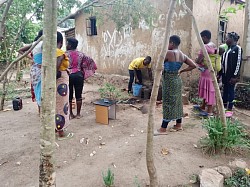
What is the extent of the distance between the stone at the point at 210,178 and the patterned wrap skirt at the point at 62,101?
7.02 ft

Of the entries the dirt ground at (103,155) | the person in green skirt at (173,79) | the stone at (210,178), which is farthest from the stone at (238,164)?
the person in green skirt at (173,79)

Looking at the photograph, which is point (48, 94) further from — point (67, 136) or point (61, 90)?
point (67, 136)

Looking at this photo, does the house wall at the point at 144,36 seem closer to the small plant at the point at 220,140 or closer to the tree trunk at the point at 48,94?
the small plant at the point at 220,140

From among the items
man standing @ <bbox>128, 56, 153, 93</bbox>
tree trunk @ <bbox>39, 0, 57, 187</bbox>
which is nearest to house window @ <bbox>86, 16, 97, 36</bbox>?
man standing @ <bbox>128, 56, 153, 93</bbox>

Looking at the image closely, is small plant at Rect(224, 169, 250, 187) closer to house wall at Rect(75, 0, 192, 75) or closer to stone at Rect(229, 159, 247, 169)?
stone at Rect(229, 159, 247, 169)

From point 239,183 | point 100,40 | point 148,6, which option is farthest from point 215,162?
point 100,40

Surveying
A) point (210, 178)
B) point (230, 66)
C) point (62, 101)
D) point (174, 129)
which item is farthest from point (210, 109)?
point (62, 101)

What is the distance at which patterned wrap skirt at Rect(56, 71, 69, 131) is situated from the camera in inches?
140


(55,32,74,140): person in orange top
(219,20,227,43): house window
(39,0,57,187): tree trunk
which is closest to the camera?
(39,0,57,187): tree trunk

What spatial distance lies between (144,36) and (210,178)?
5602mm

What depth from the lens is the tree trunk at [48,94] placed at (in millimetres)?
1621

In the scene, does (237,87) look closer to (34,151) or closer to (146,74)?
(146,74)

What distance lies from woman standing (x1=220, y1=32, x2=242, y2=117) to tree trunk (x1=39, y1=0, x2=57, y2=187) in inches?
155

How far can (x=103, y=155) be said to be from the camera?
3297 millimetres
